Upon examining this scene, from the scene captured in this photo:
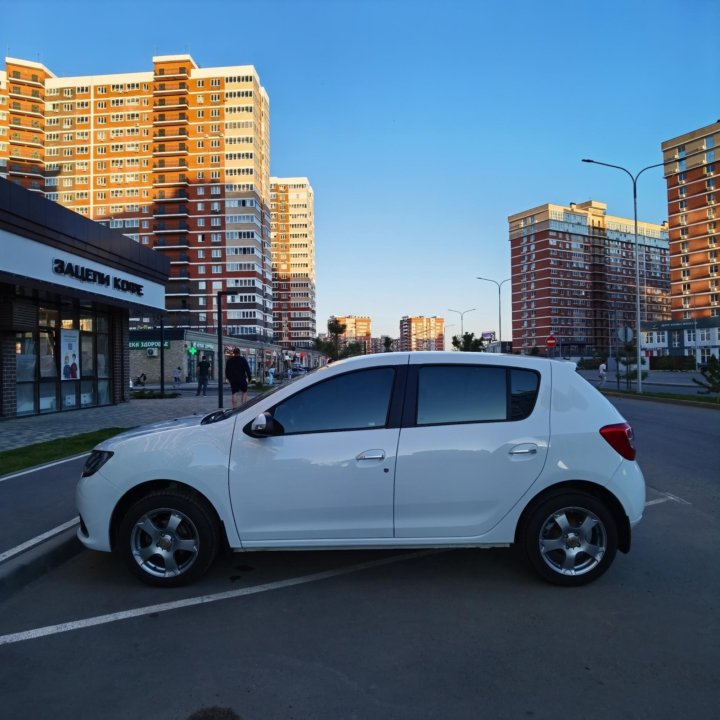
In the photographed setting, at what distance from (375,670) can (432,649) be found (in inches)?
15.1

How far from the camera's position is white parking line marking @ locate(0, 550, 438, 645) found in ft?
10.9

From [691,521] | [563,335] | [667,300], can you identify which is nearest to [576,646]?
[691,521]

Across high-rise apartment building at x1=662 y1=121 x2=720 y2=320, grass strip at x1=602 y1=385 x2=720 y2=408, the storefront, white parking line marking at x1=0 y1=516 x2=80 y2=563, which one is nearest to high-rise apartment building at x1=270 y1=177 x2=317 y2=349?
high-rise apartment building at x1=662 y1=121 x2=720 y2=320

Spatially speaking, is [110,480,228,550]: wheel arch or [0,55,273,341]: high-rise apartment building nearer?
[110,480,228,550]: wheel arch

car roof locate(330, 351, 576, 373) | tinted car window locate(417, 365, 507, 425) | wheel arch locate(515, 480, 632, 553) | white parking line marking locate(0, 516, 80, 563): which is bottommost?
white parking line marking locate(0, 516, 80, 563)

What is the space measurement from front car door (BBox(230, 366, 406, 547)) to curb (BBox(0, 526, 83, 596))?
1.75m

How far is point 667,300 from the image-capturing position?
15550 centimetres

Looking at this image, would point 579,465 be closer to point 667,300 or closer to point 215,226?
point 215,226

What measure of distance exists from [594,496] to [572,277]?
13724 cm

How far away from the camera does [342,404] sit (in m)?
3.98

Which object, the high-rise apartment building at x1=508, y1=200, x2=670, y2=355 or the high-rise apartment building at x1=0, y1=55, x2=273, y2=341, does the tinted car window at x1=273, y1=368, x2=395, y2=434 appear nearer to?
the high-rise apartment building at x1=0, y1=55, x2=273, y2=341

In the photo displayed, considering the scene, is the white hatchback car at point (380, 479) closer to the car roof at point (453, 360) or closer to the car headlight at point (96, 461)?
the car headlight at point (96, 461)

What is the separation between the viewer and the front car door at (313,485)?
3.76 meters

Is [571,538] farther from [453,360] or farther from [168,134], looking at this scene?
[168,134]
